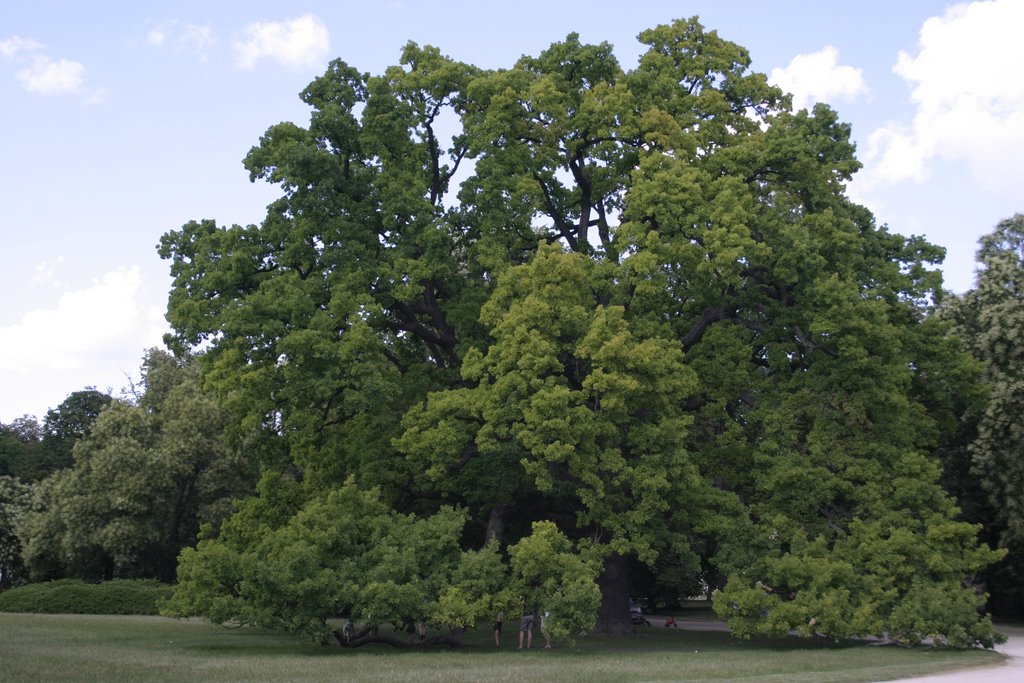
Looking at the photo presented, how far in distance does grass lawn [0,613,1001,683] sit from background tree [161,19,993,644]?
215 centimetres

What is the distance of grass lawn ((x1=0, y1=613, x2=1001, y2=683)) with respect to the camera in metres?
17.6

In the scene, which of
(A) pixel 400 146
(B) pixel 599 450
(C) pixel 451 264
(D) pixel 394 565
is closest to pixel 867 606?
(B) pixel 599 450

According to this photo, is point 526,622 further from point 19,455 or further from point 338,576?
point 19,455

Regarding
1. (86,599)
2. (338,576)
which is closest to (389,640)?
(338,576)

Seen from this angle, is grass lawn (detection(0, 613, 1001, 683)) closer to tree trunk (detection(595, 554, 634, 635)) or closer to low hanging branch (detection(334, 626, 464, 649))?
low hanging branch (detection(334, 626, 464, 649))

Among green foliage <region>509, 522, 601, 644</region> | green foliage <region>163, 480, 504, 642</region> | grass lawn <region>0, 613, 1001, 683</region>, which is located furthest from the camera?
green foliage <region>509, 522, 601, 644</region>

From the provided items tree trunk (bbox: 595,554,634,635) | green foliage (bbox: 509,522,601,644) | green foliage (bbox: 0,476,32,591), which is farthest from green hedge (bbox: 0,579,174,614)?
green foliage (bbox: 509,522,601,644)

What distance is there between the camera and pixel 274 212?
30609mm

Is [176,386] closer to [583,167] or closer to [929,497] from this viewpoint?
[583,167]

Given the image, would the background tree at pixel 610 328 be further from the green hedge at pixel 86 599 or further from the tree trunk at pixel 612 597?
the green hedge at pixel 86 599

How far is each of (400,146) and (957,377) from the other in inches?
708

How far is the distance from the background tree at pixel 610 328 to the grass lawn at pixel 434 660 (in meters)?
2.15

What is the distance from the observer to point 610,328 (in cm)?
2653

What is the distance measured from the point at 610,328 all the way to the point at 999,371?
1362 cm
